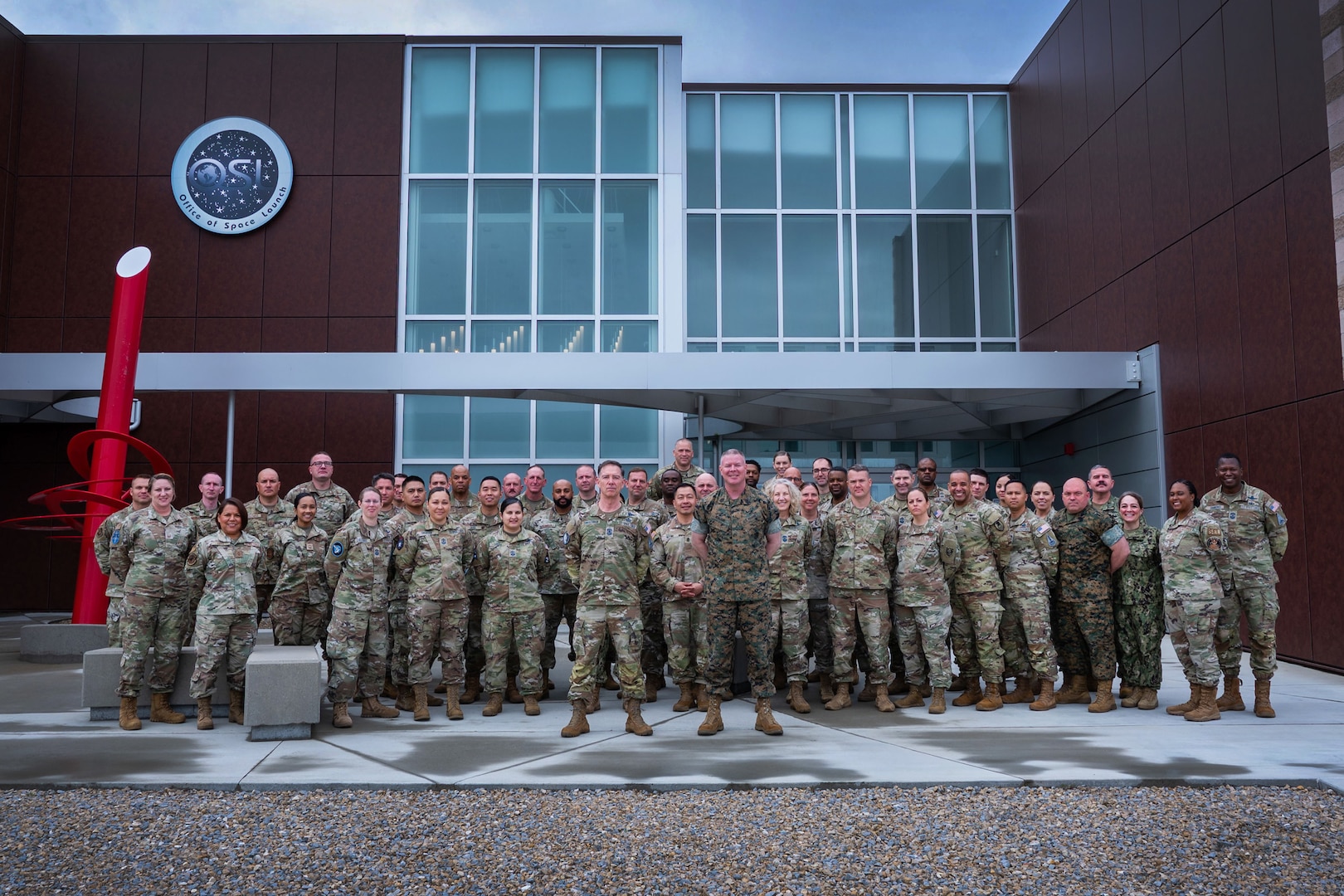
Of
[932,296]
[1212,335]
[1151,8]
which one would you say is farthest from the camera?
[932,296]

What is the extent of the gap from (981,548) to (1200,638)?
154cm

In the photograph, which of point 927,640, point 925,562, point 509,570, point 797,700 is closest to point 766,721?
point 797,700

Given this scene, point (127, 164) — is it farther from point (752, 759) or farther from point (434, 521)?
point (752, 759)

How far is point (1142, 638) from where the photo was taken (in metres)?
7.05

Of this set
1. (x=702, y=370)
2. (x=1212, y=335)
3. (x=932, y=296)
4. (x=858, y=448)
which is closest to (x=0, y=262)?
(x=702, y=370)

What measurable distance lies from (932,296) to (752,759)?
13.0 metres

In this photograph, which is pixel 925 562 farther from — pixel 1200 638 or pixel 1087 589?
pixel 1200 638

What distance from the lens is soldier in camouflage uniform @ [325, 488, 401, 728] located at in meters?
6.46

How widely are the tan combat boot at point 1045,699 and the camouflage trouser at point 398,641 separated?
4.61 m

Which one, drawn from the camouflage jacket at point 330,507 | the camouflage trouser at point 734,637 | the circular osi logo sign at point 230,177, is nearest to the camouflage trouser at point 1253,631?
the camouflage trouser at point 734,637

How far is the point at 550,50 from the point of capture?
16672mm

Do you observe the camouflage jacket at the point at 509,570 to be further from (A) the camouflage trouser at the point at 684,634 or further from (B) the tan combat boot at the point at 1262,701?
(B) the tan combat boot at the point at 1262,701

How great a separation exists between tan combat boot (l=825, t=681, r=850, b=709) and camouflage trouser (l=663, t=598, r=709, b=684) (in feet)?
3.19

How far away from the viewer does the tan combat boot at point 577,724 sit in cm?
611
